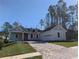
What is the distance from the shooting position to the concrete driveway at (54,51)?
11.0 ft

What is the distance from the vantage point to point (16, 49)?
3.32 m

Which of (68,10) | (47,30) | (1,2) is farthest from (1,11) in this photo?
(68,10)

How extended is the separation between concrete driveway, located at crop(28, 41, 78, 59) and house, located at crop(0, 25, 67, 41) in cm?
9

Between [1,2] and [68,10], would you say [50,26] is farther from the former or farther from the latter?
[1,2]

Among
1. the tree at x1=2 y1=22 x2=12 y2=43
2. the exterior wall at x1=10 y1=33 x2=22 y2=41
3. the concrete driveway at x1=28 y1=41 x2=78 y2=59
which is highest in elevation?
the tree at x1=2 y1=22 x2=12 y2=43

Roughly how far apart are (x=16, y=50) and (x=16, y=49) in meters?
0.02

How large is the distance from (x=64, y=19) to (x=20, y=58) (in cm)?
91

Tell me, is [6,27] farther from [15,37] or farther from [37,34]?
[37,34]

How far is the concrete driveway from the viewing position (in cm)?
337

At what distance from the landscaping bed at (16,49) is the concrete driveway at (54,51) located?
0.32 feet

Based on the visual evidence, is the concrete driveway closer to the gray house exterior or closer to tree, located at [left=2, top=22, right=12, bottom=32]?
the gray house exterior

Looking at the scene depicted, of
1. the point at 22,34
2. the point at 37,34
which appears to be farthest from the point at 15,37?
the point at 37,34

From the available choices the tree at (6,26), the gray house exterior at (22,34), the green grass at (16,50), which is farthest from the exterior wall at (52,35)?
the tree at (6,26)

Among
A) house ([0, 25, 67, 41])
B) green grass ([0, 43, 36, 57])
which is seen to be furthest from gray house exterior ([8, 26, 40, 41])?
green grass ([0, 43, 36, 57])
